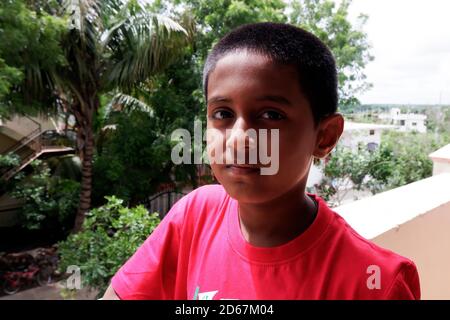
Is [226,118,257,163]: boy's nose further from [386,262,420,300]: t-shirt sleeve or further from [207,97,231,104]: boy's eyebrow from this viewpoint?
[386,262,420,300]: t-shirt sleeve

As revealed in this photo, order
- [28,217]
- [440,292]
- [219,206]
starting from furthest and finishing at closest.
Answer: [28,217] < [440,292] < [219,206]

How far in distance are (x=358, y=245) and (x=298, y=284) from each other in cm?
9

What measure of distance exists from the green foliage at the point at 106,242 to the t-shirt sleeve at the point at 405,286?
1422mm

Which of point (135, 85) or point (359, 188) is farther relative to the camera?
point (135, 85)

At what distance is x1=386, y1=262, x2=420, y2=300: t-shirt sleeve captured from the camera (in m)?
0.42

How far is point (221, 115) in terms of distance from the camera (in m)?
0.46

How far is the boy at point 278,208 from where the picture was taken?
1.44 ft

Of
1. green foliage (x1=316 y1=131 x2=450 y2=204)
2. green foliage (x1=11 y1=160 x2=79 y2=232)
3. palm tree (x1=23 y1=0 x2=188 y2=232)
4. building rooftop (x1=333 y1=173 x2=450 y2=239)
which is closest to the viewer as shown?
building rooftop (x1=333 y1=173 x2=450 y2=239)

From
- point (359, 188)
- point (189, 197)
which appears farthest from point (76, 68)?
point (189, 197)

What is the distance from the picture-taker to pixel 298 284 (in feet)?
1.49

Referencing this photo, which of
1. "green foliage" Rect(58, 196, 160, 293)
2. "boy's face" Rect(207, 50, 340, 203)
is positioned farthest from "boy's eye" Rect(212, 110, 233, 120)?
"green foliage" Rect(58, 196, 160, 293)

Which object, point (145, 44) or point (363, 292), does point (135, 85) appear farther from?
point (363, 292)

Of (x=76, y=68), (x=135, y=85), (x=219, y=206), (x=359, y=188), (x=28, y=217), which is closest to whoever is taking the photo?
(x=219, y=206)

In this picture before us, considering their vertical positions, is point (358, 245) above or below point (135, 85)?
below
